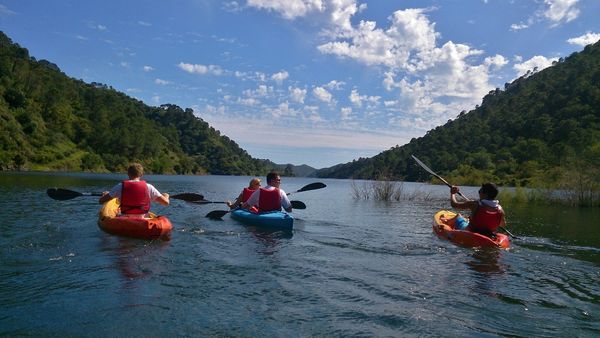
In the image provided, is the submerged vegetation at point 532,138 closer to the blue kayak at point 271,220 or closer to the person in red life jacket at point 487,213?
the blue kayak at point 271,220

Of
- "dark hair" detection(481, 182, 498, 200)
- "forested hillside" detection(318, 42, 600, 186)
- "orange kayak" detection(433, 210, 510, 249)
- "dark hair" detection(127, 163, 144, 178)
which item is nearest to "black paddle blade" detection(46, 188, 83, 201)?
"dark hair" detection(127, 163, 144, 178)

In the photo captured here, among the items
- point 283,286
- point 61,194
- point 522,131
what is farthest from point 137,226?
point 522,131

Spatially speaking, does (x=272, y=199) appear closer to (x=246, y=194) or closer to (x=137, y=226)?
(x=246, y=194)

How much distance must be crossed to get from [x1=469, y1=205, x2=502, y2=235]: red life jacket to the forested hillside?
3389 centimetres

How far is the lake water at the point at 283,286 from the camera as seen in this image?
547 cm

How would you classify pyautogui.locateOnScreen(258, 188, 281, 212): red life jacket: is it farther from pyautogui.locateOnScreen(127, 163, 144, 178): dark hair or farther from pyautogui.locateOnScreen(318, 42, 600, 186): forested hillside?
pyautogui.locateOnScreen(318, 42, 600, 186): forested hillside

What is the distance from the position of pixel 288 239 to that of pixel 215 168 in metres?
179

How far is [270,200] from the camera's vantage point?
1423 cm

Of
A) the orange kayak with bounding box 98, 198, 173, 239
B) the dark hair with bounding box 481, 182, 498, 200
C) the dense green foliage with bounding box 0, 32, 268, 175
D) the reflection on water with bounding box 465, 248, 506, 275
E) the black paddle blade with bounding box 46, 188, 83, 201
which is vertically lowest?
the reflection on water with bounding box 465, 248, 506, 275

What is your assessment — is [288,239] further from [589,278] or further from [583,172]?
[583,172]

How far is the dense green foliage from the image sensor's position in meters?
82.7

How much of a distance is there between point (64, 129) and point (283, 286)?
114959mm

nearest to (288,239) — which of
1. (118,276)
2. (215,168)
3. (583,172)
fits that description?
(118,276)

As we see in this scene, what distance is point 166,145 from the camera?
526 feet
